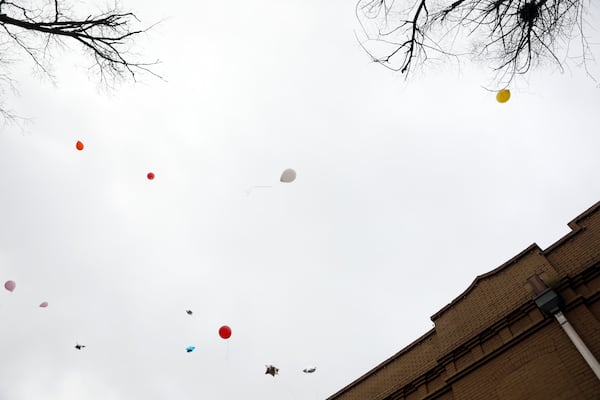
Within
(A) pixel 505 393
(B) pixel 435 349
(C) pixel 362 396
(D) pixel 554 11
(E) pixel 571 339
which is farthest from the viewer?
(C) pixel 362 396

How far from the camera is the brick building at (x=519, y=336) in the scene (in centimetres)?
620

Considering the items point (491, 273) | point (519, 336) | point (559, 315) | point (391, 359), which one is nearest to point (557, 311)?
point (559, 315)

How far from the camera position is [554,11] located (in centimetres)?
480

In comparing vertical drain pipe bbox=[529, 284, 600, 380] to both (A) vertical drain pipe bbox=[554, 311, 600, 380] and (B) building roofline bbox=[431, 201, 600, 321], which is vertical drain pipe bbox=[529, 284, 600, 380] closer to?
(A) vertical drain pipe bbox=[554, 311, 600, 380]

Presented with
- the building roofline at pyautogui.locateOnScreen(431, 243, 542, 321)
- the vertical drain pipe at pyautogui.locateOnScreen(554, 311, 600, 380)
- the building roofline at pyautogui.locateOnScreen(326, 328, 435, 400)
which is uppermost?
the building roofline at pyautogui.locateOnScreen(431, 243, 542, 321)

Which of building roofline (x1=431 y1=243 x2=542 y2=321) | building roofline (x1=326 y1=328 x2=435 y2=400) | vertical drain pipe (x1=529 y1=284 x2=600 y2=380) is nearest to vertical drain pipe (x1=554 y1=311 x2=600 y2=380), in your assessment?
vertical drain pipe (x1=529 y1=284 x2=600 y2=380)

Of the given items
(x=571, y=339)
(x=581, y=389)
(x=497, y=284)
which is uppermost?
(x=497, y=284)

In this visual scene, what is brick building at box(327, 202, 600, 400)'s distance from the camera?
20.3ft

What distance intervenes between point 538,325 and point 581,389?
127 centimetres

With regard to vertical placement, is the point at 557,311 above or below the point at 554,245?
below

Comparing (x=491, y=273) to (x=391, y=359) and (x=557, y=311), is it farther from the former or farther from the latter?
(x=391, y=359)

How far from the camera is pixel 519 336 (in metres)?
6.95

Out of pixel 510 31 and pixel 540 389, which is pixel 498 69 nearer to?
pixel 510 31

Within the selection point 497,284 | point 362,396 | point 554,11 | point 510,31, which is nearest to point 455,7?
point 510,31
